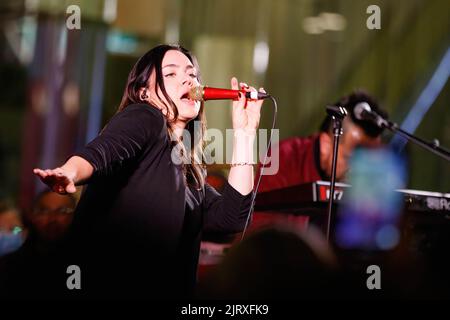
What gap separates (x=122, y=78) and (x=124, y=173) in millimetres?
3868

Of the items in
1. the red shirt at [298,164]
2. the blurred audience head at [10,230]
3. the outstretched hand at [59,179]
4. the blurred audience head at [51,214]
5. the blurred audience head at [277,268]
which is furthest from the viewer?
the red shirt at [298,164]

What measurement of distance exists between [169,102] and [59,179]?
22.2 inches

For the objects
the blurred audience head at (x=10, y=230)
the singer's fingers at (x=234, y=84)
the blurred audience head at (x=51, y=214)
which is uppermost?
the singer's fingers at (x=234, y=84)

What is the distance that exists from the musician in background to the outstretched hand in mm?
1661

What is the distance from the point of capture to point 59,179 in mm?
1581

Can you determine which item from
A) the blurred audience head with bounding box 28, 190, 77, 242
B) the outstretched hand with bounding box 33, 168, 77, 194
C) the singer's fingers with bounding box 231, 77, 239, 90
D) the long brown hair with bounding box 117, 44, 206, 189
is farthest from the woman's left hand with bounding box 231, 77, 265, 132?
the blurred audience head with bounding box 28, 190, 77, 242

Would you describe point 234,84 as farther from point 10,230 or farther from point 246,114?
point 10,230

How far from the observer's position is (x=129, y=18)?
582cm

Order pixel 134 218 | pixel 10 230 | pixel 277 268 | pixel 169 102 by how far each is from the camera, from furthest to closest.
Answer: pixel 10 230 < pixel 169 102 < pixel 134 218 < pixel 277 268

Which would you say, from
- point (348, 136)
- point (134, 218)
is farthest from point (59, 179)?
point (348, 136)

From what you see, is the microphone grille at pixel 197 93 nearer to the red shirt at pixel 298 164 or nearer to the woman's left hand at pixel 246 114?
the woman's left hand at pixel 246 114

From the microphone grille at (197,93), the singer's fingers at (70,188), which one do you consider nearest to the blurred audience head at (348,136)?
the microphone grille at (197,93)

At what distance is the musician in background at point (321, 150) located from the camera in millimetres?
3288

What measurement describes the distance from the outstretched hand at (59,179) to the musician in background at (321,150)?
166cm
